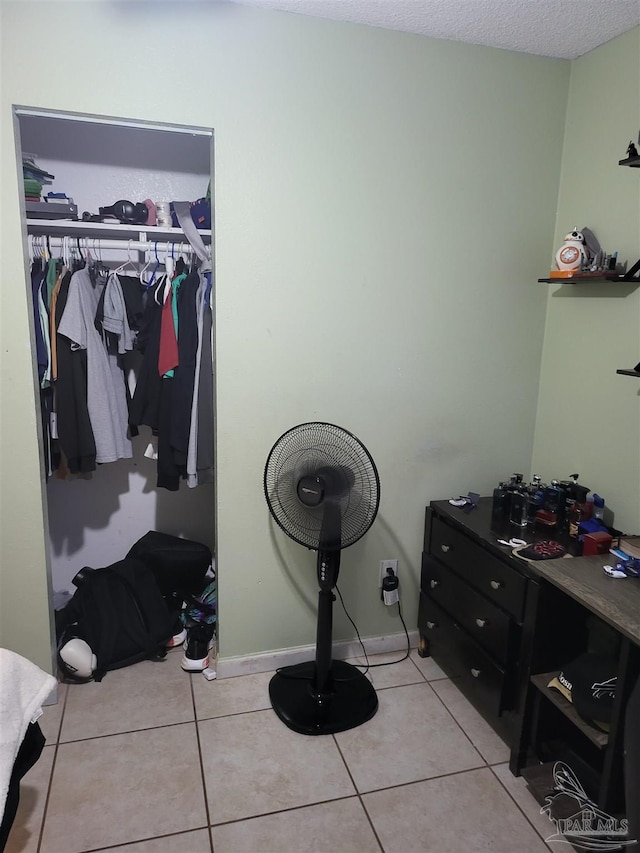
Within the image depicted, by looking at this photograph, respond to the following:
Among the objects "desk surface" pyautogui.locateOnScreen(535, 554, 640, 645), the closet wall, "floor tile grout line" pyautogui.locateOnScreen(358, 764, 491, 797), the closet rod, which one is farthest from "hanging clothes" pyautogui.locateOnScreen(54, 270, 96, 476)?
"desk surface" pyautogui.locateOnScreen(535, 554, 640, 645)

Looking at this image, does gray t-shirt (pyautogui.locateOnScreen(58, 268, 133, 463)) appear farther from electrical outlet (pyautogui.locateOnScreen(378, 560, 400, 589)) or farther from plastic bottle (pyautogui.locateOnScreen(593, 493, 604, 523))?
plastic bottle (pyautogui.locateOnScreen(593, 493, 604, 523))

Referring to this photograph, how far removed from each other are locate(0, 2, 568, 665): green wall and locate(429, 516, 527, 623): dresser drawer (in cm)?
16

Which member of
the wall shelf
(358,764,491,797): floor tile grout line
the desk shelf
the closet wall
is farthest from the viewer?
the closet wall

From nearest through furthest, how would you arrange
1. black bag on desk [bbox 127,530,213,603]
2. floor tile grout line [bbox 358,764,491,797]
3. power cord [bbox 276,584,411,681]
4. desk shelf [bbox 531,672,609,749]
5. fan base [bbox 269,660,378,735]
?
desk shelf [bbox 531,672,609,749] < floor tile grout line [bbox 358,764,491,797] < fan base [bbox 269,660,378,735] < power cord [bbox 276,584,411,681] < black bag on desk [bbox 127,530,213,603]

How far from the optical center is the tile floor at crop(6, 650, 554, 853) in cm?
159

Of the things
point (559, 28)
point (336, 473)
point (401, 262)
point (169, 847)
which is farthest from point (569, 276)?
point (169, 847)

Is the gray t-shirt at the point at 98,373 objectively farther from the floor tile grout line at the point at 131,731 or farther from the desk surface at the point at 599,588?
the desk surface at the point at 599,588

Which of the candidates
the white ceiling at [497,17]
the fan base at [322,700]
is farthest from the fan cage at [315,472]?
the white ceiling at [497,17]

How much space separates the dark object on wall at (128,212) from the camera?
7.21 feet

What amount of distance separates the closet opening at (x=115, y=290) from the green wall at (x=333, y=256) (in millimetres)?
102

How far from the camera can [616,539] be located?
1882mm

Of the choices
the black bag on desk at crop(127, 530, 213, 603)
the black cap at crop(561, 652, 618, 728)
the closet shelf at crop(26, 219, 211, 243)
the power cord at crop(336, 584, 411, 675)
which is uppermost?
the closet shelf at crop(26, 219, 211, 243)

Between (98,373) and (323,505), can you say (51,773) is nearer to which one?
(323,505)

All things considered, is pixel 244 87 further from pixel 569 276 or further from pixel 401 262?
pixel 569 276
